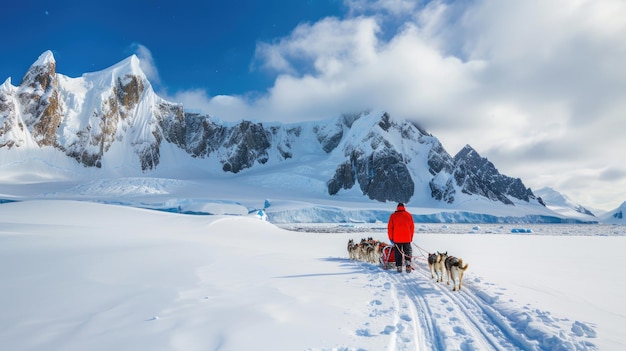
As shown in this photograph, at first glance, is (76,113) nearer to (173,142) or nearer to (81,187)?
(173,142)

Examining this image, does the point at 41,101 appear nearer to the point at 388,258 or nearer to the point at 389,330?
the point at 388,258

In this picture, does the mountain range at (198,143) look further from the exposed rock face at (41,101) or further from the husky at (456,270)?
the husky at (456,270)

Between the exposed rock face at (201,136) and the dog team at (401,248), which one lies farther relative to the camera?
the exposed rock face at (201,136)

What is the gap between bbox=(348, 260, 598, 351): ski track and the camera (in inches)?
159

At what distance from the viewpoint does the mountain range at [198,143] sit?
117 m

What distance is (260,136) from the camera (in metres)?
162

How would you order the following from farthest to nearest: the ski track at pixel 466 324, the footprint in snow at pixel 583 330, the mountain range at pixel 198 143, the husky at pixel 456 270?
the mountain range at pixel 198 143
the husky at pixel 456 270
the footprint in snow at pixel 583 330
the ski track at pixel 466 324

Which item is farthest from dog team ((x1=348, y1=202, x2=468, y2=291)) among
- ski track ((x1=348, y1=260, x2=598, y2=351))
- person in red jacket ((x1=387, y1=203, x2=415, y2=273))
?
ski track ((x1=348, y1=260, x2=598, y2=351))

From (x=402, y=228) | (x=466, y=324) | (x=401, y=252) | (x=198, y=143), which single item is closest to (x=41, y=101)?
(x=198, y=143)

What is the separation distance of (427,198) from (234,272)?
140 metres

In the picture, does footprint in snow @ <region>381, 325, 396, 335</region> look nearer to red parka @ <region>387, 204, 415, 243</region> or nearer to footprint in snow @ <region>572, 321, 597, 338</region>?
footprint in snow @ <region>572, 321, 597, 338</region>

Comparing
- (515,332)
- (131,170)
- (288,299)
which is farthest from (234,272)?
(131,170)

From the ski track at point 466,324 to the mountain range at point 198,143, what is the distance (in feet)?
337

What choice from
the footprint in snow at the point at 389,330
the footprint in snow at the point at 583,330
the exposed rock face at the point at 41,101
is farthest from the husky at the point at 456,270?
the exposed rock face at the point at 41,101
